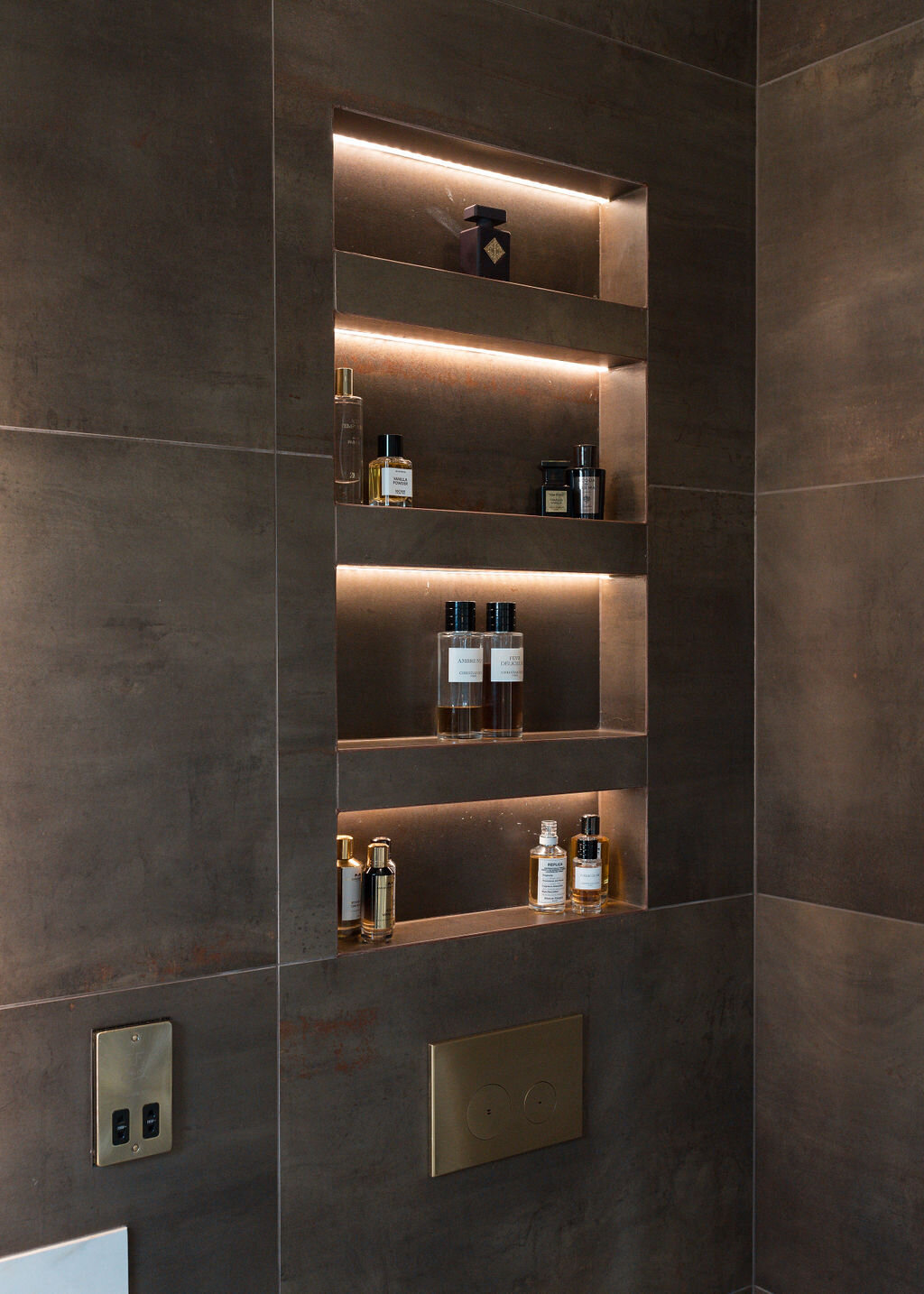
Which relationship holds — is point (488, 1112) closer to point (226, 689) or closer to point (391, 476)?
point (226, 689)

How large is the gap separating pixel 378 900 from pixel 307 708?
27 centimetres

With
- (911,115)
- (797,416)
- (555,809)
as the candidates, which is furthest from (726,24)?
(555,809)

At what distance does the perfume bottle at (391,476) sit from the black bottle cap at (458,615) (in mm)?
150

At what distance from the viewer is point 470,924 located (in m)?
1.50

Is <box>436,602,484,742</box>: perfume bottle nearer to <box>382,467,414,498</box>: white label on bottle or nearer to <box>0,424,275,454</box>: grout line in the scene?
<box>382,467,414,498</box>: white label on bottle

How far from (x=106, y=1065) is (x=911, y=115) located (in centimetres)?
158

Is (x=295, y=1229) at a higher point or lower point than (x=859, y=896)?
lower

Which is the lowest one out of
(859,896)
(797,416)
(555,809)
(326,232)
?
(859,896)

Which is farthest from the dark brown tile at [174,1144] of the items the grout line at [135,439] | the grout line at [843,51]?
the grout line at [843,51]

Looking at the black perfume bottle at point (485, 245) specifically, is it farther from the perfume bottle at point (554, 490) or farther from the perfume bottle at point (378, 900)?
the perfume bottle at point (378, 900)

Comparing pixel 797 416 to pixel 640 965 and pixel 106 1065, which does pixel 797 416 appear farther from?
pixel 106 1065

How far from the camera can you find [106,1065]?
1173 mm

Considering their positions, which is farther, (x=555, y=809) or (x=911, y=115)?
(x=555, y=809)

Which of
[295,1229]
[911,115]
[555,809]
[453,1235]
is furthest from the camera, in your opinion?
[555,809]
